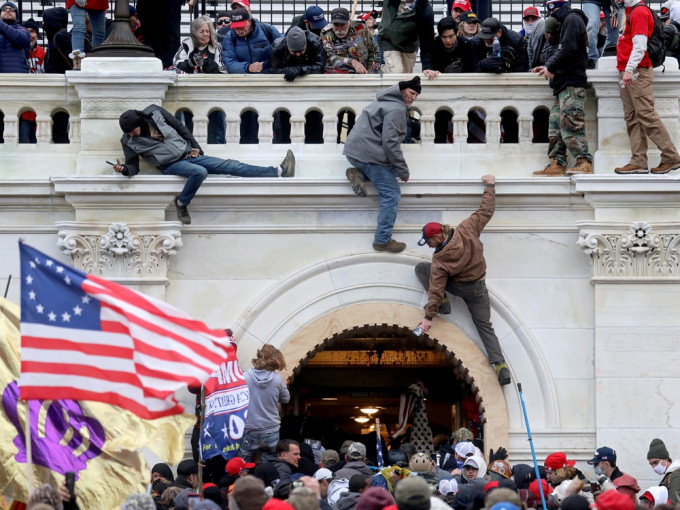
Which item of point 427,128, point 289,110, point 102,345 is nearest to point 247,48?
point 289,110

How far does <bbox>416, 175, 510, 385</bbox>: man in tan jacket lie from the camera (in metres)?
23.9

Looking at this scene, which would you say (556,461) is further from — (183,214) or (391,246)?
(183,214)

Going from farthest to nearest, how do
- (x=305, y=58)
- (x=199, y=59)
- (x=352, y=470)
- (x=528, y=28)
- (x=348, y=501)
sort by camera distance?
1. (x=528, y=28)
2. (x=199, y=59)
3. (x=305, y=58)
4. (x=352, y=470)
5. (x=348, y=501)

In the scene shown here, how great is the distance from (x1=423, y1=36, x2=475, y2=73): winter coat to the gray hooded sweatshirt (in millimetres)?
4760

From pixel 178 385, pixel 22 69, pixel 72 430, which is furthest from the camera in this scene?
pixel 22 69

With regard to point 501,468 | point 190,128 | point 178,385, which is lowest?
point 501,468

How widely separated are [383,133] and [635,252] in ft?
11.0

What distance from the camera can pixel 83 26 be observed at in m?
26.7

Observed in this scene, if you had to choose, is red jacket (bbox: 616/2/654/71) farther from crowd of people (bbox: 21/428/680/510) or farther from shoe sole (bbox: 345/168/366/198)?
crowd of people (bbox: 21/428/680/510)

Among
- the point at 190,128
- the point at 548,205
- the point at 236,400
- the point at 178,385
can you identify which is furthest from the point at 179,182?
the point at 178,385

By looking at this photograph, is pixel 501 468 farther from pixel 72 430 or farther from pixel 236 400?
pixel 72 430

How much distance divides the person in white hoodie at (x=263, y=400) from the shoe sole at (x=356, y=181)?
2.14 metres

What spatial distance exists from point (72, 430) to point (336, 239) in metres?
5.20

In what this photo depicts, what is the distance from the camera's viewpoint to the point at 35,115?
24906 mm
